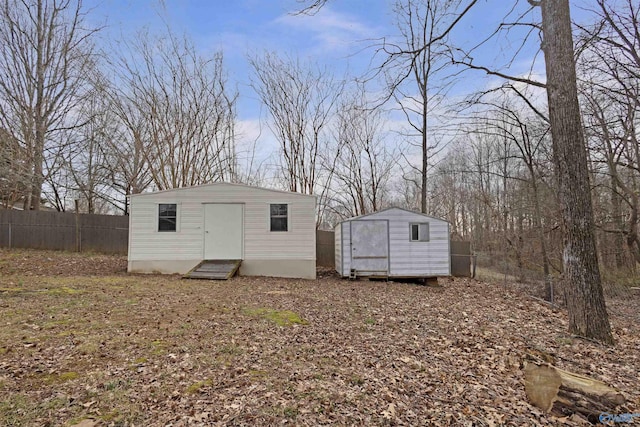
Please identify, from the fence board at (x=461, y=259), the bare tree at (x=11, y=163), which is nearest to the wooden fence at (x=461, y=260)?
the fence board at (x=461, y=259)

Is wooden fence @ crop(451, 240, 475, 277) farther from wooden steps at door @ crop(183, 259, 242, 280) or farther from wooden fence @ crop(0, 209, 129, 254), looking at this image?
wooden fence @ crop(0, 209, 129, 254)

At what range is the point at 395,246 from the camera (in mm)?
11578

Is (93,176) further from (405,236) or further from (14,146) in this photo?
(405,236)

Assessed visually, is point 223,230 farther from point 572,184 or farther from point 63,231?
point 572,184

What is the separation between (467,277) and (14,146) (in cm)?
1840

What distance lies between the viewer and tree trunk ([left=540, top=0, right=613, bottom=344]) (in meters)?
4.71

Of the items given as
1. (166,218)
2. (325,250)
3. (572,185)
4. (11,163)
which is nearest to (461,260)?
(325,250)

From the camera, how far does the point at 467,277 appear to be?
1405cm

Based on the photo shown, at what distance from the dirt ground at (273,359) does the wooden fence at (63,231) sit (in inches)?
273

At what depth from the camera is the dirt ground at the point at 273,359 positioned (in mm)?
2777

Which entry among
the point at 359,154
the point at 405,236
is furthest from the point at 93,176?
the point at 405,236

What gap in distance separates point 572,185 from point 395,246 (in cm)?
705

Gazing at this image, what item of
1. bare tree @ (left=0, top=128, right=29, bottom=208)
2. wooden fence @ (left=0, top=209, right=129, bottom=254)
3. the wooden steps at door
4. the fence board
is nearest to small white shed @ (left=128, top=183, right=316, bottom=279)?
the wooden steps at door

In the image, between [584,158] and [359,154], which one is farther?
Result: [359,154]
